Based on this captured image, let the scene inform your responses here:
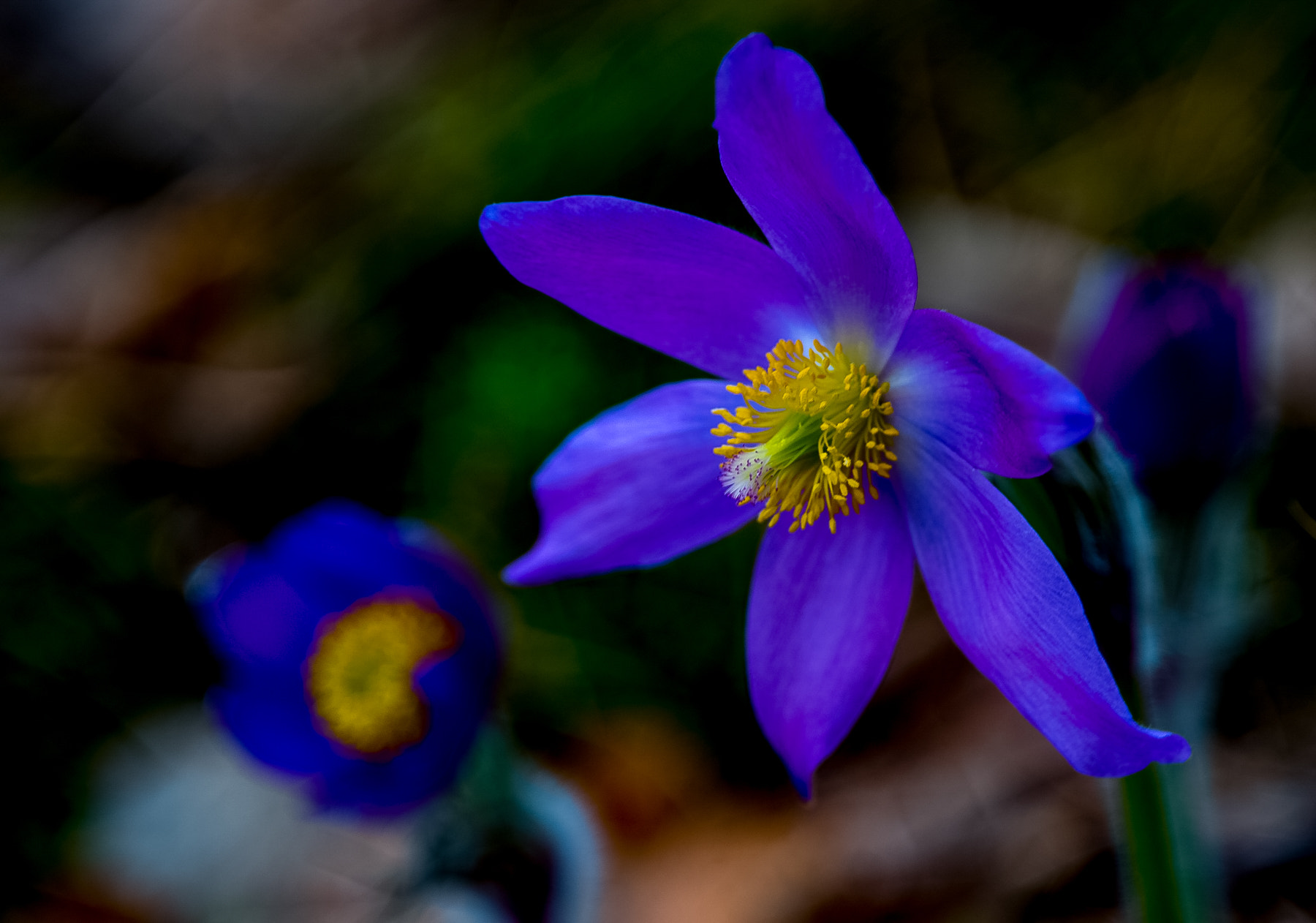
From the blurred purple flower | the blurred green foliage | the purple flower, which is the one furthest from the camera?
the blurred green foliage

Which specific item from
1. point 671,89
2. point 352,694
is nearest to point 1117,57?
point 671,89

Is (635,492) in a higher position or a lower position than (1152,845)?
higher

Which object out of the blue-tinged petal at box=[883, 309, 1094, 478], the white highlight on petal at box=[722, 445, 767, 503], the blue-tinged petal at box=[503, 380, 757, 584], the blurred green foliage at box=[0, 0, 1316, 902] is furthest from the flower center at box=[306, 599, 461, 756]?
the blue-tinged petal at box=[883, 309, 1094, 478]

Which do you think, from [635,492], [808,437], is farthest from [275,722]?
[808,437]

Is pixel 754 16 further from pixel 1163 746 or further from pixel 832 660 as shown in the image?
pixel 1163 746

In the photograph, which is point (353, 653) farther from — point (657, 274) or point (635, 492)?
point (657, 274)

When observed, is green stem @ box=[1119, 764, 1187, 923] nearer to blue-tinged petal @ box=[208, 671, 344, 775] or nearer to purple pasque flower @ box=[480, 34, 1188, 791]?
purple pasque flower @ box=[480, 34, 1188, 791]
